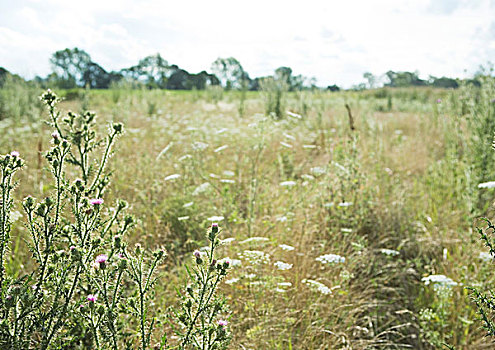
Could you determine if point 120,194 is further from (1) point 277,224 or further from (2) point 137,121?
(2) point 137,121

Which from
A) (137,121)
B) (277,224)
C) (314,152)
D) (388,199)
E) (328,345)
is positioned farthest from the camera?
(137,121)

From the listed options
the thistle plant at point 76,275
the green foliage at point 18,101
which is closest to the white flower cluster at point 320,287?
the thistle plant at point 76,275

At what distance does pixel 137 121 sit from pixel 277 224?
5.22 meters

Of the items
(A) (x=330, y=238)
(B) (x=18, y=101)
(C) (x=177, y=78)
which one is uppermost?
(C) (x=177, y=78)

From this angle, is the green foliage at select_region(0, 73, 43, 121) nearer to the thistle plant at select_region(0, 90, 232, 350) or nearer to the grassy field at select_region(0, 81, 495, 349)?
the grassy field at select_region(0, 81, 495, 349)

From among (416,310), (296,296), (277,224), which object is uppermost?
(277,224)

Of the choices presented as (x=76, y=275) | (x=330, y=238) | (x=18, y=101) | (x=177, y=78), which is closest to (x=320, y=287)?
(x=330, y=238)

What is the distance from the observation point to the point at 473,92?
12.9 feet

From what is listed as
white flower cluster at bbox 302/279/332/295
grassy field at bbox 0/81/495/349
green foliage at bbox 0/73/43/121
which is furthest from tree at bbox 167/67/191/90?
white flower cluster at bbox 302/279/332/295

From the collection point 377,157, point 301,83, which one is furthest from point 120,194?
point 301,83

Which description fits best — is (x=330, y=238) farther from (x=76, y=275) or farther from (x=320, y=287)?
(x=76, y=275)

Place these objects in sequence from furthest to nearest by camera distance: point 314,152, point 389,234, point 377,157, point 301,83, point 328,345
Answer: point 301,83, point 314,152, point 377,157, point 389,234, point 328,345

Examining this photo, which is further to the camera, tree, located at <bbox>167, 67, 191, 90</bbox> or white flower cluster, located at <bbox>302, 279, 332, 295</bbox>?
tree, located at <bbox>167, 67, 191, 90</bbox>

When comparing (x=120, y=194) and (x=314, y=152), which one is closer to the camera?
(x=120, y=194)
